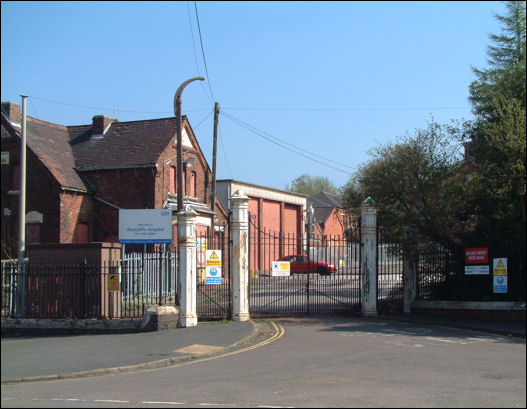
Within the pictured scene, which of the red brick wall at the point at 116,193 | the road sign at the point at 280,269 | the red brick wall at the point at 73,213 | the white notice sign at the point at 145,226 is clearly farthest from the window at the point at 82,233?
the road sign at the point at 280,269

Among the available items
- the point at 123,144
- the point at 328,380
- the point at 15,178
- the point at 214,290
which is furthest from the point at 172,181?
the point at 328,380

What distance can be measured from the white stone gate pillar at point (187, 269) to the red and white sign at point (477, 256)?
820cm

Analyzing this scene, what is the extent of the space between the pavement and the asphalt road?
23.0 inches

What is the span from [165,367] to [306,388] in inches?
160

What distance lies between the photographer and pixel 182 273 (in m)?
17.2

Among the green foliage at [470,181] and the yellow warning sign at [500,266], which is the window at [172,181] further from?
the yellow warning sign at [500,266]

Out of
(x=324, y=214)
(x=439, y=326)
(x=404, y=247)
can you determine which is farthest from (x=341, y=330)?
(x=324, y=214)

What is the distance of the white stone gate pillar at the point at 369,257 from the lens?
18.5 metres

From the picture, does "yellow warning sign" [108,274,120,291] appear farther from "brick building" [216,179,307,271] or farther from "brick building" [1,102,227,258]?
"brick building" [216,179,307,271]

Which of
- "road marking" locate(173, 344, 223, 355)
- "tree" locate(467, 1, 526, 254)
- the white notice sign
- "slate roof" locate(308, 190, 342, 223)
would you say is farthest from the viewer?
"slate roof" locate(308, 190, 342, 223)

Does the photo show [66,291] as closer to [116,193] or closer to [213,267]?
[213,267]

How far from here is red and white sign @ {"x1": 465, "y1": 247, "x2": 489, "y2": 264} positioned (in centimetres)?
A: 1727

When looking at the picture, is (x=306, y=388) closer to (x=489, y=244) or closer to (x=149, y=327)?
(x=149, y=327)

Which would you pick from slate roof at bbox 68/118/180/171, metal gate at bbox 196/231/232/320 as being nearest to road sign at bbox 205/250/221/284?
metal gate at bbox 196/231/232/320
